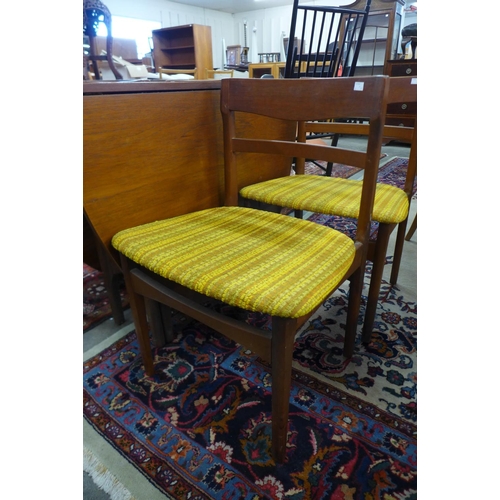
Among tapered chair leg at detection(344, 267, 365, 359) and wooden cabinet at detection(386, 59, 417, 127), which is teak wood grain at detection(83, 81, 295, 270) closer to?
tapered chair leg at detection(344, 267, 365, 359)

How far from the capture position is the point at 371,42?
5270 mm

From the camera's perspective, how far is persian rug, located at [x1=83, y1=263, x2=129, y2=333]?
1.35 metres

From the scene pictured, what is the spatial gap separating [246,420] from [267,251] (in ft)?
1.56

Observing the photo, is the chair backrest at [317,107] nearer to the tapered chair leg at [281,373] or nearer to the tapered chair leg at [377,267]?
the tapered chair leg at [377,267]

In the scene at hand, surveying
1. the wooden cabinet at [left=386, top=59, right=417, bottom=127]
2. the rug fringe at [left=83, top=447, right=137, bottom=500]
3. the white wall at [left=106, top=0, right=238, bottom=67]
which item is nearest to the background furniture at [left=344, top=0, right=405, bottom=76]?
the wooden cabinet at [left=386, top=59, right=417, bottom=127]

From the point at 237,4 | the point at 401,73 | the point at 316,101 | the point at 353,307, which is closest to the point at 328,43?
the point at 316,101

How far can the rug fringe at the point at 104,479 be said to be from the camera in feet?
2.51

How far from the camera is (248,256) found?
0.78m

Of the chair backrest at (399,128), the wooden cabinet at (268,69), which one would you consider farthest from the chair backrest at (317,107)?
the wooden cabinet at (268,69)

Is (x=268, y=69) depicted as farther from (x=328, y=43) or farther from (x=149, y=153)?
(x=149, y=153)

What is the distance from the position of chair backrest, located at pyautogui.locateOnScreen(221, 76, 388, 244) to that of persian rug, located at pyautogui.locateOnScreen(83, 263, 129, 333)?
0.82 metres
